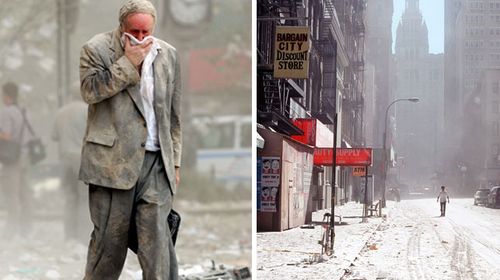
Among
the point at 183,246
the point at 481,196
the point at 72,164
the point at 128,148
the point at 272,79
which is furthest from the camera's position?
the point at 72,164

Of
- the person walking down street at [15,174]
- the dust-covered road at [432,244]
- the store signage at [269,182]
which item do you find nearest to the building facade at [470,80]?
the dust-covered road at [432,244]

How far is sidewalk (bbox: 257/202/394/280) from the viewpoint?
286 cm

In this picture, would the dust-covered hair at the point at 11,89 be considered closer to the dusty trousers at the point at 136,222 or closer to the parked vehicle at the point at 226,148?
the parked vehicle at the point at 226,148

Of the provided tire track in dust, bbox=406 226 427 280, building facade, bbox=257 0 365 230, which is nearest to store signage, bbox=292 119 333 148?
building facade, bbox=257 0 365 230

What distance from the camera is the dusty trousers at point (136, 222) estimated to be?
1586mm

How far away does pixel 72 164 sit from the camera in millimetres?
4133

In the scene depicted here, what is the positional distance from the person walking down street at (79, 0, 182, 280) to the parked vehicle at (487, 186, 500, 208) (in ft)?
4.81

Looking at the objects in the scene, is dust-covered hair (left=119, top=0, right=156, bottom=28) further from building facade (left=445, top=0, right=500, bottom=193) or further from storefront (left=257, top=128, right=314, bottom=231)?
building facade (left=445, top=0, right=500, bottom=193)

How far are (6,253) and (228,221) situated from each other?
1338mm

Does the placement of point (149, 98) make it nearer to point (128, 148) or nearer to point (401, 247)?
point (128, 148)

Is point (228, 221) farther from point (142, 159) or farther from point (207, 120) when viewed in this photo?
point (142, 159)

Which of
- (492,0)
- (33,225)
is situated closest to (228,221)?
(33,225)

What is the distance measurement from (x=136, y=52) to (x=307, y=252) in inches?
61.7

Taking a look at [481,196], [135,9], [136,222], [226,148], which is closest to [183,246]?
[226,148]
